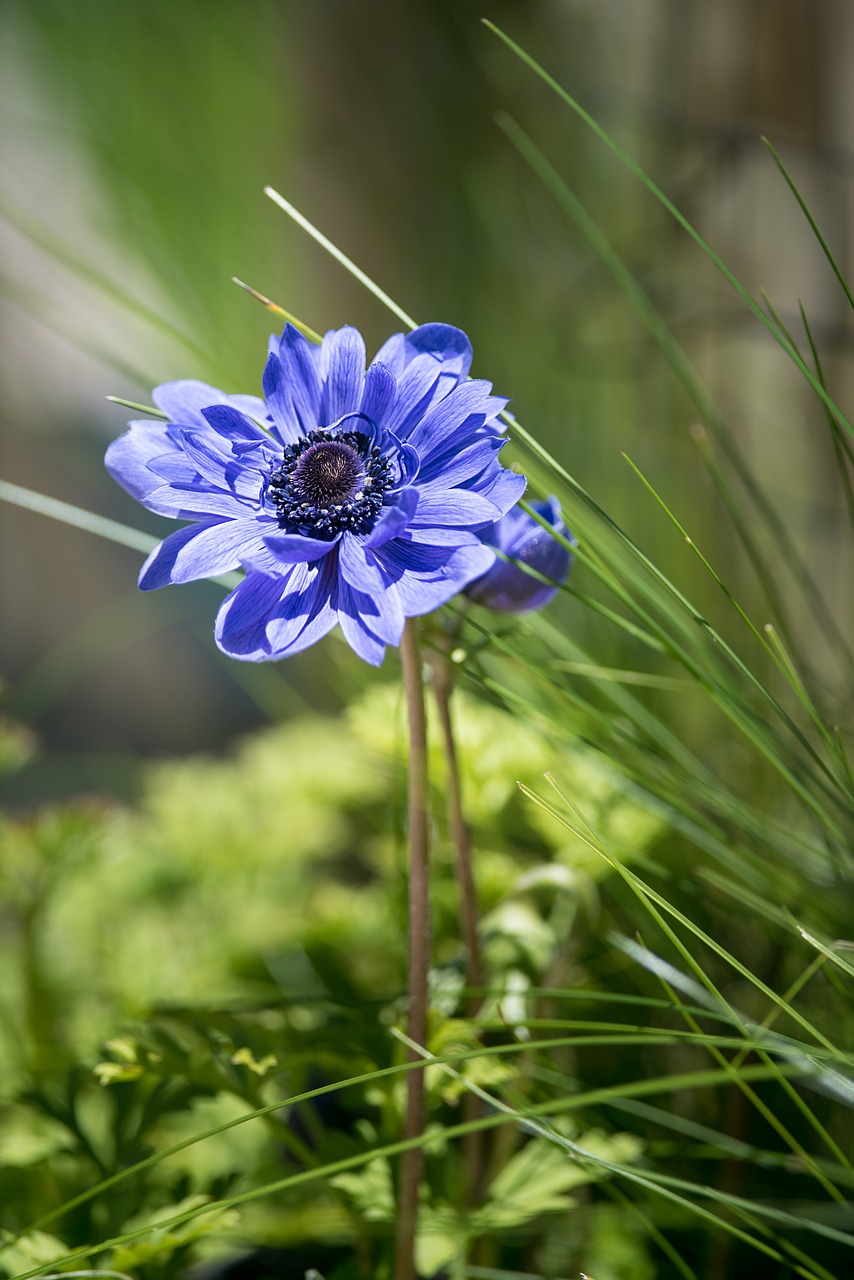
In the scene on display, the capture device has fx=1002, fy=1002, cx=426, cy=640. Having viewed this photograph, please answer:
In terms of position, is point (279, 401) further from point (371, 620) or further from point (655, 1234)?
point (655, 1234)

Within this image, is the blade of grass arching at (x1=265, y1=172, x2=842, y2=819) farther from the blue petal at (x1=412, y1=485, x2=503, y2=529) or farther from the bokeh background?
the bokeh background

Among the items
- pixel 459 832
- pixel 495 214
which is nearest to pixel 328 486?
pixel 459 832

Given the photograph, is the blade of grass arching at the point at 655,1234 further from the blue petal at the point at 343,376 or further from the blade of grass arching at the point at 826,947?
the blue petal at the point at 343,376

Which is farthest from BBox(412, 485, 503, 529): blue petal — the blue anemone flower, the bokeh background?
the bokeh background

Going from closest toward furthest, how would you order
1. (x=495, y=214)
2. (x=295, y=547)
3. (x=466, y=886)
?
(x=295, y=547)
(x=466, y=886)
(x=495, y=214)

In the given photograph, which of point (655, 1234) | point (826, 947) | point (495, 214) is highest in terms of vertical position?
point (495, 214)

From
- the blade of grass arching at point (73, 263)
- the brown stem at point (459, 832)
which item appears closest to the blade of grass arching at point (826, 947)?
the brown stem at point (459, 832)

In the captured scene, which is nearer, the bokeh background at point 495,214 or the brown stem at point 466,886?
the brown stem at point 466,886
